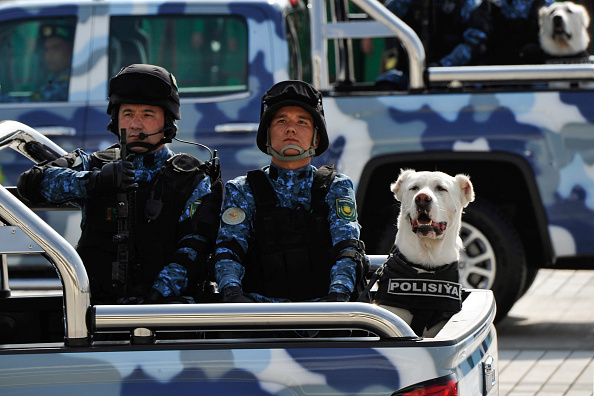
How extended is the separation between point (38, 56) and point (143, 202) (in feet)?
10.4

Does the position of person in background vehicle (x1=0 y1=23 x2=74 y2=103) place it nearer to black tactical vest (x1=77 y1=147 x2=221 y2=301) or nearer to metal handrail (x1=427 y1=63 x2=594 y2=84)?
metal handrail (x1=427 y1=63 x2=594 y2=84)

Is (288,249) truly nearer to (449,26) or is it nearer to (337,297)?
(337,297)

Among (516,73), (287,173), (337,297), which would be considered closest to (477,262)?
(516,73)

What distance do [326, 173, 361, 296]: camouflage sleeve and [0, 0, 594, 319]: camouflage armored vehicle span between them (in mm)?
2549

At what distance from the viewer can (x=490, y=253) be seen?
20.2ft

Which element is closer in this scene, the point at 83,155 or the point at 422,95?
the point at 83,155

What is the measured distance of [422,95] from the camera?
596cm

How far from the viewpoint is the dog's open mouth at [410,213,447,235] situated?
3438 millimetres

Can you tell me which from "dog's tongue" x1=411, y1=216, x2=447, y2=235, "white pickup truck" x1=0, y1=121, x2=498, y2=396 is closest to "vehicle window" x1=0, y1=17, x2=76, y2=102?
"dog's tongue" x1=411, y1=216, x2=447, y2=235

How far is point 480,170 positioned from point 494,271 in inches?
25.3

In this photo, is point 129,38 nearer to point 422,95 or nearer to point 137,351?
point 422,95

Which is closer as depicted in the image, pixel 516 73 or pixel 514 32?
pixel 516 73

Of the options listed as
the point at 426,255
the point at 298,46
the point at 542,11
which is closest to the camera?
the point at 426,255

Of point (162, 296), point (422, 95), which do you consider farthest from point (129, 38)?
point (162, 296)
